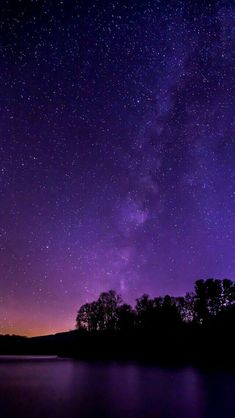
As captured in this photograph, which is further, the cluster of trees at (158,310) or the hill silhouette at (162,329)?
the cluster of trees at (158,310)

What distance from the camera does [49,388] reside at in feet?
105

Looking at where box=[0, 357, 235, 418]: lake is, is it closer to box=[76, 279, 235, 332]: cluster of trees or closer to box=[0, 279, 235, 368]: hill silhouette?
box=[0, 279, 235, 368]: hill silhouette

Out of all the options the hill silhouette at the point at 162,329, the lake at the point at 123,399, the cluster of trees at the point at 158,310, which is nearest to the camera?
the lake at the point at 123,399

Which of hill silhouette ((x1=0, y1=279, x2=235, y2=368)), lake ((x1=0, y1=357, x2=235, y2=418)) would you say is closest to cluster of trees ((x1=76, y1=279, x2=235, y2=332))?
hill silhouette ((x1=0, y1=279, x2=235, y2=368))

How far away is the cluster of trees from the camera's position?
97662 mm

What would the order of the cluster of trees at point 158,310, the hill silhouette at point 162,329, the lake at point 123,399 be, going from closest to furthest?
the lake at point 123,399
the hill silhouette at point 162,329
the cluster of trees at point 158,310

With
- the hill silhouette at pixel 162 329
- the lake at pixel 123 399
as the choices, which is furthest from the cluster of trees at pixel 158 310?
the lake at pixel 123 399

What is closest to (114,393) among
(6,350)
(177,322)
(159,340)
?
(159,340)

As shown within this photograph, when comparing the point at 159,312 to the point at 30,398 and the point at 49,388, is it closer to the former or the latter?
the point at 49,388

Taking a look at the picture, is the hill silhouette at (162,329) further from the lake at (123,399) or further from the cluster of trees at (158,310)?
the lake at (123,399)

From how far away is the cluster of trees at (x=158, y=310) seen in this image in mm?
97662

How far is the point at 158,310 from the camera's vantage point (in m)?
102

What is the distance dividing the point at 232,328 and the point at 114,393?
48.7 metres

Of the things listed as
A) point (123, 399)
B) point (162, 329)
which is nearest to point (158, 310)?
point (162, 329)
